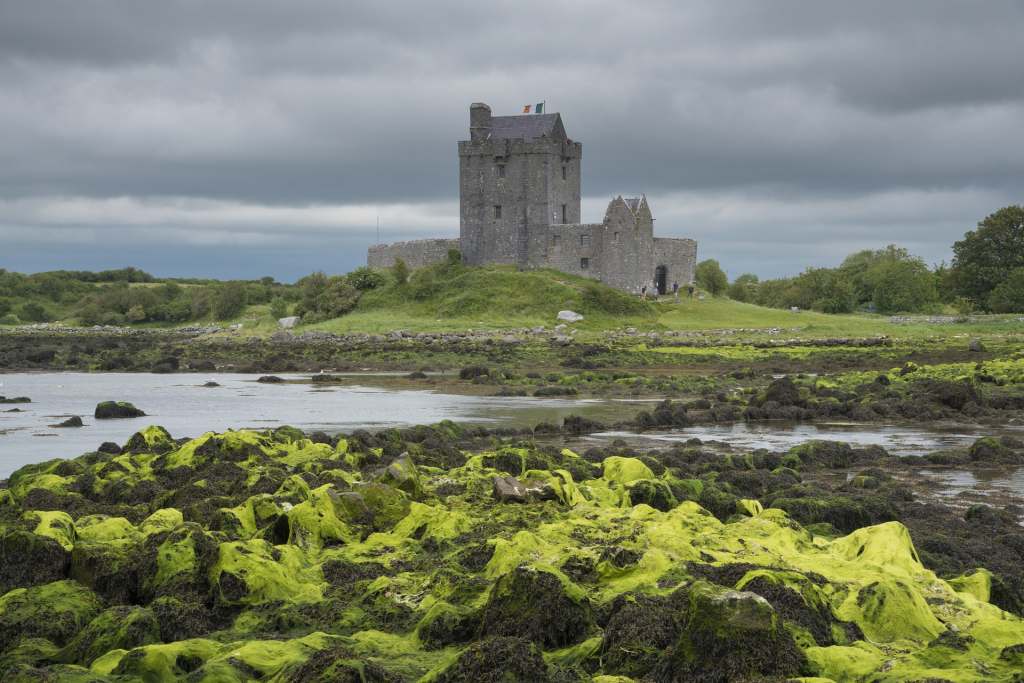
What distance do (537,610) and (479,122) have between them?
56.2m

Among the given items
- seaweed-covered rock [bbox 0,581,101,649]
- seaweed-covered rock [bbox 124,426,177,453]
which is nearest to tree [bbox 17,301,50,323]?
seaweed-covered rock [bbox 124,426,177,453]

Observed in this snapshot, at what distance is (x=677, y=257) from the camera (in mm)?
60062

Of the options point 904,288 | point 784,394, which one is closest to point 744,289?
point 904,288

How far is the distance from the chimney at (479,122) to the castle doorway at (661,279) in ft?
43.5

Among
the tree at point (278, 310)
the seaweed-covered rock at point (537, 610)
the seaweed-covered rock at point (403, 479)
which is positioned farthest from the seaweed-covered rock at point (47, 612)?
the tree at point (278, 310)

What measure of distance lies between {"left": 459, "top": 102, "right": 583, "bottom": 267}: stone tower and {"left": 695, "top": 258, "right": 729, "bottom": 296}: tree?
10.3m

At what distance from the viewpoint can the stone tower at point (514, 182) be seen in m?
59.1

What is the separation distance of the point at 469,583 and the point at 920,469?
31.2 feet

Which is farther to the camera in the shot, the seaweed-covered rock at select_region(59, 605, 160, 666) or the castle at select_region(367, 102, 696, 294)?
the castle at select_region(367, 102, 696, 294)

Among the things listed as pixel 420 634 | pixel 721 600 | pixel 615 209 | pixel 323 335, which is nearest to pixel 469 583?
pixel 420 634

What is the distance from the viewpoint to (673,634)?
599 centimetres

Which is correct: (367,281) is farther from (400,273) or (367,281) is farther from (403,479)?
(403,479)

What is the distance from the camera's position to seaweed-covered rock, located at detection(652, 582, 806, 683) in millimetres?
5348

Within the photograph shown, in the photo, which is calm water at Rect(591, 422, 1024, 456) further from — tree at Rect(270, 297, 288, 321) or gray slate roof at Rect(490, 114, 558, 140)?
tree at Rect(270, 297, 288, 321)
